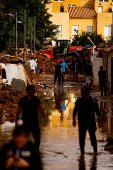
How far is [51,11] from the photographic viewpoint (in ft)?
360

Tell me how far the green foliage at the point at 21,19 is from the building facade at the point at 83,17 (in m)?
23.7

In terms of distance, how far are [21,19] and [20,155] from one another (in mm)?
51966

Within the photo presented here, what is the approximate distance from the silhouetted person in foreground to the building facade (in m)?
98.2

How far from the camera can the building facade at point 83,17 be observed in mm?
105312

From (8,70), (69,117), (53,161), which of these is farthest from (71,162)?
(8,70)

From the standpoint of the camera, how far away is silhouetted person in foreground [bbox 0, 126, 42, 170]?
5910 millimetres

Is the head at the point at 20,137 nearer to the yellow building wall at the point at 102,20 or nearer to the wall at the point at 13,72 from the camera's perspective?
the wall at the point at 13,72

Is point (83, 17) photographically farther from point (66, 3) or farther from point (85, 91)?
point (85, 91)

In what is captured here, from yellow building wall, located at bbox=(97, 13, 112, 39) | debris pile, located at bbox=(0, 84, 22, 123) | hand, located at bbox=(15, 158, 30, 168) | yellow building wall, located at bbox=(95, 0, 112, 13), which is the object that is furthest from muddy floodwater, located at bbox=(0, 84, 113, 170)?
yellow building wall, located at bbox=(95, 0, 112, 13)

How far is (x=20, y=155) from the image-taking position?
6051 mm

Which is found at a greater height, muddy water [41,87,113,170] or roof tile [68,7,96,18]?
roof tile [68,7,96,18]

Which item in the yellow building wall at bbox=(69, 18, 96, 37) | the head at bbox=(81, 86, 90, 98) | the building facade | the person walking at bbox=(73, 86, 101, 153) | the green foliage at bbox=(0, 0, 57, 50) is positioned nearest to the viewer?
the head at bbox=(81, 86, 90, 98)

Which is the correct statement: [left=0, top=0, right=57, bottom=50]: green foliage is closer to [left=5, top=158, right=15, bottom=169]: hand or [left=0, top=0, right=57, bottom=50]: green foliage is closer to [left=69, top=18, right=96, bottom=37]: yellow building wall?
[left=5, top=158, right=15, bottom=169]: hand

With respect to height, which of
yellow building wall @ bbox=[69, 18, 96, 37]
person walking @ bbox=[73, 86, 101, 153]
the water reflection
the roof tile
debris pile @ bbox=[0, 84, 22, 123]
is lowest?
debris pile @ bbox=[0, 84, 22, 123]
